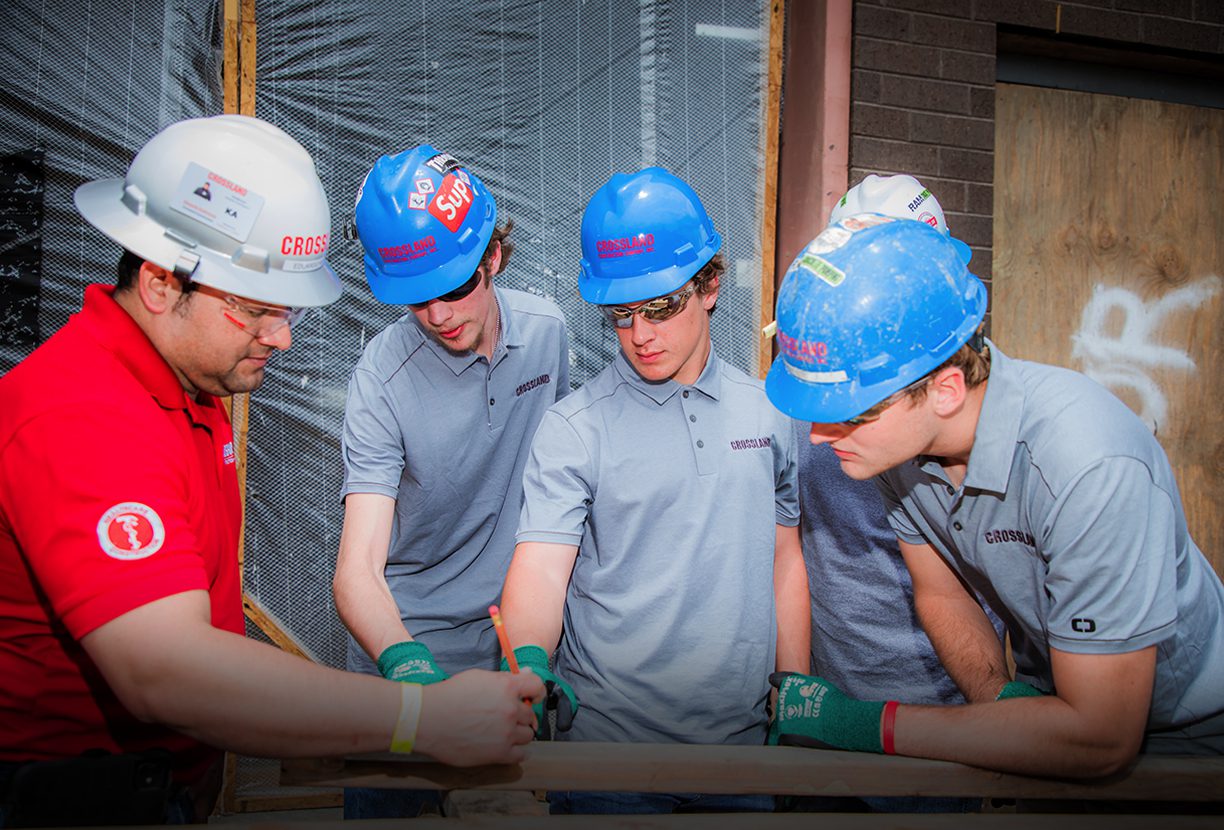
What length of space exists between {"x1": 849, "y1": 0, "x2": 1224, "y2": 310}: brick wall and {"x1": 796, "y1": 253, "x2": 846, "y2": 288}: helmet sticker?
7.98 ft

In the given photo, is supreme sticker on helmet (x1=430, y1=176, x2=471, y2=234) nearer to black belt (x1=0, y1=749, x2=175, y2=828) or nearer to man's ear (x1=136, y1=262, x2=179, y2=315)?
man's ear (x1=136, y1=262, x2=179, y2=315)

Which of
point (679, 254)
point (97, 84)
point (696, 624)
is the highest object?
point (97, 84)

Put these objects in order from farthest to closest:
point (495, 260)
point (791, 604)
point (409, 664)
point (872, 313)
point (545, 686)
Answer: point (495, 260) < point (791, 604) < point (409, 664) < point (545, 686) < point (872, 313)

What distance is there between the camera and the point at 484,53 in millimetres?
4023

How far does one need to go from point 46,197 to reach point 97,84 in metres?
0.47

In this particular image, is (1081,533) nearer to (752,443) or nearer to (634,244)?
(752,443)

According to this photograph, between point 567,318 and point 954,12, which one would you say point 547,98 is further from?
point 954,12

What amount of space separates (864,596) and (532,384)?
1.17 meters

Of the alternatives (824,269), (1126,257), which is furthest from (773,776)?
(1126,257)

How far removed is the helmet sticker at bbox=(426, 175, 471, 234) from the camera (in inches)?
107

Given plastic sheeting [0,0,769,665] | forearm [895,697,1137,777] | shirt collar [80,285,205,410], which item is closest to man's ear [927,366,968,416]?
forearm [895,697,1137,777]

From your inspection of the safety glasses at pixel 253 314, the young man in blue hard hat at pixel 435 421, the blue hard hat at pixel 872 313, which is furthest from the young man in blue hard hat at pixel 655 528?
the safety glasses at pixel 253 314

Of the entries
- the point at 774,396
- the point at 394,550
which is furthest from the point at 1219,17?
the point at 394,550

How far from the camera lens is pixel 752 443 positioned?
8.14ft
